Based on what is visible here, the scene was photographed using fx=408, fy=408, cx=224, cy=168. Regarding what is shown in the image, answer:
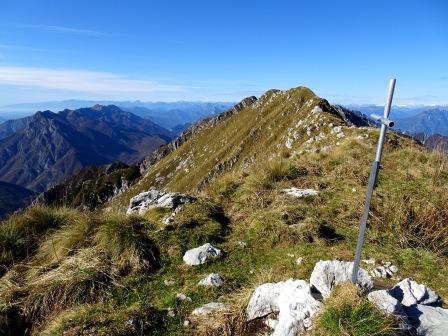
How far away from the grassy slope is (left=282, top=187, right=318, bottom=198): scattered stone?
33 centimetres

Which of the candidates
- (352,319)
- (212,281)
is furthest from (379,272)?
(352,319)

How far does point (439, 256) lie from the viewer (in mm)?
9594

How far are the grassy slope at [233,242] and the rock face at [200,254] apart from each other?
Answer: 0.21 m

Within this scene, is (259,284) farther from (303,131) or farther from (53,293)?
(303,131)

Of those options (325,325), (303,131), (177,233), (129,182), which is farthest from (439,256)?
(129,182)

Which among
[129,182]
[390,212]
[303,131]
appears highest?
[390,212]

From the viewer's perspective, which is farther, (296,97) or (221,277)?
(296,97)

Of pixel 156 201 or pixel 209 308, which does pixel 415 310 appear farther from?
pixel 156 201

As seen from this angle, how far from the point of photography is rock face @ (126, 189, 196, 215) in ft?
43.4

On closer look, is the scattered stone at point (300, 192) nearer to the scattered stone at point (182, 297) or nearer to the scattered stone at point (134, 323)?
the scattered stone at point (182, 297)

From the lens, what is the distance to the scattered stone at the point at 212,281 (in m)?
8.51

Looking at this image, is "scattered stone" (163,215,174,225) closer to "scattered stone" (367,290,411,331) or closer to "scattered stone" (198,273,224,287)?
"scattered stone" (198,273,224,287)

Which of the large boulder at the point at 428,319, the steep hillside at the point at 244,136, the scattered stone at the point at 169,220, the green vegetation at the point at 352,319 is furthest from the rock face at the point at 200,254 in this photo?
the steep hillside at the point at 244,136

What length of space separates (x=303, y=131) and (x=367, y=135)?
136ft
